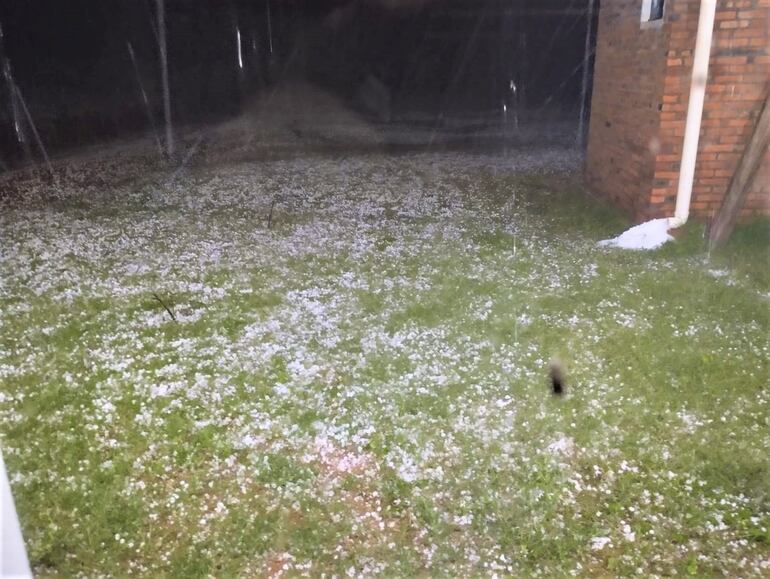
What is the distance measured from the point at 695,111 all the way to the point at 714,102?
9.5 inches

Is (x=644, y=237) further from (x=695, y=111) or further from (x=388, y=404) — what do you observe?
(x=388, y=404)

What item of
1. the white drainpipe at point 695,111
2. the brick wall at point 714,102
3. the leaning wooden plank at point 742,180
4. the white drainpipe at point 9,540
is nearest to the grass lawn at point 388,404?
the leaning wooden plank at point 742,180

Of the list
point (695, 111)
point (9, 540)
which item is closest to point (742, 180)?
point (695, 111)

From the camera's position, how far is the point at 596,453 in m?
2.83

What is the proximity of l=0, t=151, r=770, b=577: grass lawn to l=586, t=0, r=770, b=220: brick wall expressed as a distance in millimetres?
451

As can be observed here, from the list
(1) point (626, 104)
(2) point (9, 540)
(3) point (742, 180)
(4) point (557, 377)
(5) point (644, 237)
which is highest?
(1) point (626, 104)

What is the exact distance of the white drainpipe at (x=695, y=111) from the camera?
4.64 metres

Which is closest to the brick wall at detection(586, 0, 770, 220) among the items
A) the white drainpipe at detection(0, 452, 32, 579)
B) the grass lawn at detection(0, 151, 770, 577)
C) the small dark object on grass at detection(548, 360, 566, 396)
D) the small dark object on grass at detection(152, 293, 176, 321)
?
the grass lawn at detection(0, 151, 770, 577)

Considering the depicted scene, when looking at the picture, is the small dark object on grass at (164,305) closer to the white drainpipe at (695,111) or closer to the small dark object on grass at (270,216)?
the small dark object on grass at (270,216)

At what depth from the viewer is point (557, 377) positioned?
11.2 feet

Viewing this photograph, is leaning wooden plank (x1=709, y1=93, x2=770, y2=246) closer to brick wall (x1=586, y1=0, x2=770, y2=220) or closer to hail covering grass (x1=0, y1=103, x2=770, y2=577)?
brick wall (x1=586, y1=0, x2=770, y2=220)

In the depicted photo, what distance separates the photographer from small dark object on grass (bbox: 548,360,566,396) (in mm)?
3316

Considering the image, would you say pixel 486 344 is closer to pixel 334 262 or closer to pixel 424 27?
pixel 334 262

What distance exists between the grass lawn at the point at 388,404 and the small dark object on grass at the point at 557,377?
0.05 m
